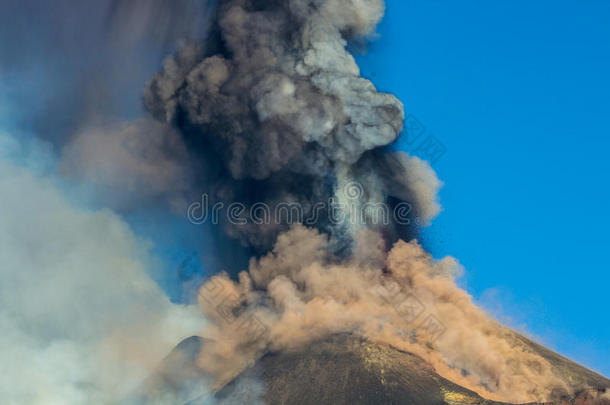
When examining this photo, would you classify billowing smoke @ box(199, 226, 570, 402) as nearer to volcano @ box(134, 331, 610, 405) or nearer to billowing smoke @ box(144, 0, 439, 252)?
volcano @ box(134, 331, 610, 405)

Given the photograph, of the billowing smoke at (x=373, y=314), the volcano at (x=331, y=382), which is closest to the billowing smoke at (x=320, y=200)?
the billowing smoke at (x=373, y=314)

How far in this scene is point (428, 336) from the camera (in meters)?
32.0

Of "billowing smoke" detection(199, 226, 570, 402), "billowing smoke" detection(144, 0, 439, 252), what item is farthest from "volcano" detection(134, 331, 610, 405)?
"billowing smoke" detection(144, 0, 439, 252)

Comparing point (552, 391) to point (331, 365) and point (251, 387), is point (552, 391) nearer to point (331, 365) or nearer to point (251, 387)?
point (331, 365)

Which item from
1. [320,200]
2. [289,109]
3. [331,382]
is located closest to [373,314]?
[331,382]

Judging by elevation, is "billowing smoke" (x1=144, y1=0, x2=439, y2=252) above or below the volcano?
above

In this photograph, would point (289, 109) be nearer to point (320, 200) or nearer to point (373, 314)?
point (320, 200)

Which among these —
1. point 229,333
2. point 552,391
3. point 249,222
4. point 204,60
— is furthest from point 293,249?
point 552,391

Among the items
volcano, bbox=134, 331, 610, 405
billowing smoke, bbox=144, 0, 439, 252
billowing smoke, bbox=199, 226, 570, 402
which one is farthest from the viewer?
billowing smoke, bbox=144, 0, 439, 252

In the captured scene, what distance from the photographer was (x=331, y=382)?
96.4ft

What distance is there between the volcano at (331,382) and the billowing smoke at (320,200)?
2.20 feet

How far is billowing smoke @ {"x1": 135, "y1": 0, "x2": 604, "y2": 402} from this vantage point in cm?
3103

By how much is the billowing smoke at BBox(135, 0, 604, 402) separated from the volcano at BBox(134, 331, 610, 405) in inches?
26.4

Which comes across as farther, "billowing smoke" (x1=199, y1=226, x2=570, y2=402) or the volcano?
"billowing smoke" (x1=199, y1=226, x2=570, y2=402)
